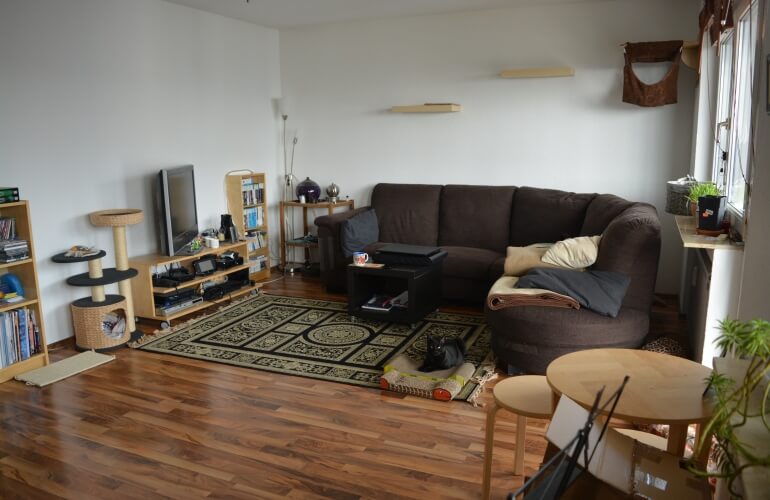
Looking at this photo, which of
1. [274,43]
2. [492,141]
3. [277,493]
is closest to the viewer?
[277,493]

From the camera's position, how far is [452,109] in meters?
5.59

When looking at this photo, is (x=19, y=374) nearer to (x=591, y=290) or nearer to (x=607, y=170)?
(x=591, y=290)

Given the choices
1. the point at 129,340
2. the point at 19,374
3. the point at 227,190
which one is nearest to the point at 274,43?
the point at 227,190

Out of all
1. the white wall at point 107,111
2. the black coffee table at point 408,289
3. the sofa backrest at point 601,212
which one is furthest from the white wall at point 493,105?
the black coffee table at point 408,289

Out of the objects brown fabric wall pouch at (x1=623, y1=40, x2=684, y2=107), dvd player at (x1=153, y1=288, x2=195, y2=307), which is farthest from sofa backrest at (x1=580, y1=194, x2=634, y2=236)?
dvd player at (x1=153, y1=288, x2=195, y2=307)

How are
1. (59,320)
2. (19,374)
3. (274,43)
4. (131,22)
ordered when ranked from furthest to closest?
1. (274,43)
2. (131,22)
3. (59,320)
4. (19,374)

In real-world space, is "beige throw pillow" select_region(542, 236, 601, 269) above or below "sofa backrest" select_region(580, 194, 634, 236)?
below

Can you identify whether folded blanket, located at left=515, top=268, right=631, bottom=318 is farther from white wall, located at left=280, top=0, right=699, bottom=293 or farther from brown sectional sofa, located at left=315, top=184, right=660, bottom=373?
white wall, located at left=280, top=0, right=699, bottom=293

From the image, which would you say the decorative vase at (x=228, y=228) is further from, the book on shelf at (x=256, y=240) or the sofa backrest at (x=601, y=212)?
the sofa backrest at (x=601, y=212)

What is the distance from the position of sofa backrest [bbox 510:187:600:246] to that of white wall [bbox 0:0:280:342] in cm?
273

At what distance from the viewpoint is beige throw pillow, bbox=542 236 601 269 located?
3.81 meters

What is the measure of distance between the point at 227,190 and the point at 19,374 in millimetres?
2580

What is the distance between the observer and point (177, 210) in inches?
190

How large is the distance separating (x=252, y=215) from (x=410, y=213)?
1576 millimetres
